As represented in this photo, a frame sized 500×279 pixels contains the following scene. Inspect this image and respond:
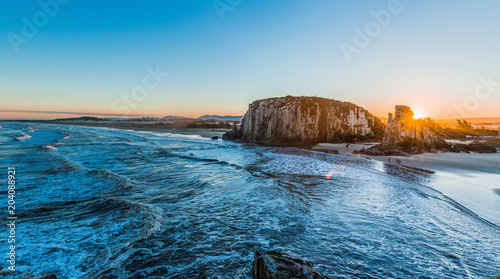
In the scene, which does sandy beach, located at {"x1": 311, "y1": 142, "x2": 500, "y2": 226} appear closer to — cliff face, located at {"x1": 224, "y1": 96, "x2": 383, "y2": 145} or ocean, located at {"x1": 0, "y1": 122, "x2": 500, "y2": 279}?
ocean, located at {"x1": 0, "y1": 122, "x2": 500, "y2": 279}

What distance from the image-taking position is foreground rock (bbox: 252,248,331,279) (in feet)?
9.86

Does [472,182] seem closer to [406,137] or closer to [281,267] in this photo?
[406,137]

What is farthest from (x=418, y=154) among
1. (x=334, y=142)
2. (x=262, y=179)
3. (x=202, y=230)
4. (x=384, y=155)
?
(x=202, y=230)

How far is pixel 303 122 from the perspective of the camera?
37688 mm

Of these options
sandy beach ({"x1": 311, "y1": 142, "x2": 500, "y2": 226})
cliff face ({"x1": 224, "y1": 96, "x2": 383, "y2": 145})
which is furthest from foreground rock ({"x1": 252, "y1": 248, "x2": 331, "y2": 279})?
cliff face ({"x1": 224, "y1": 96, "x2": 383, "y2": 145})

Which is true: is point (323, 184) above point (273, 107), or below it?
below

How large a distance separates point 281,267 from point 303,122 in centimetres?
3610

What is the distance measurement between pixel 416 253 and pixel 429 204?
15.8 feet

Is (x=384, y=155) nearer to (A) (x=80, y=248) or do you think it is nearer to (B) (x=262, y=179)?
(B) (x=262, y=179)

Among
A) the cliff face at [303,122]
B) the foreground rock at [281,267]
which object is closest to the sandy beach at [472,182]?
the foreground rock at [281,267]

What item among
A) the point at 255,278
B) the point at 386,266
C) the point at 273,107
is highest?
the point at 273,107

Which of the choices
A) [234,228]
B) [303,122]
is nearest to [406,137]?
[303,122]

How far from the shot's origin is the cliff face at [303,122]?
124 feet

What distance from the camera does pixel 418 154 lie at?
23.2m
